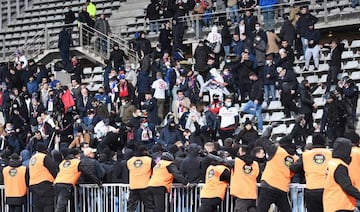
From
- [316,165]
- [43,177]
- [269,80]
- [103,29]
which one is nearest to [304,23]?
[269,80]

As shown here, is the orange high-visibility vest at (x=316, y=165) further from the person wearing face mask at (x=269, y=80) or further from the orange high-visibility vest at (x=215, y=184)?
the person wearing face mask at (x=269, y=80)

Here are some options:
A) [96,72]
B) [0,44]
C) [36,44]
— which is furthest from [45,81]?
[0,44]

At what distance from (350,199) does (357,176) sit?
433mm

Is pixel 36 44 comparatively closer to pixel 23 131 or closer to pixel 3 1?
pixel 3 1

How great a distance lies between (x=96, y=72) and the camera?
2969 cm

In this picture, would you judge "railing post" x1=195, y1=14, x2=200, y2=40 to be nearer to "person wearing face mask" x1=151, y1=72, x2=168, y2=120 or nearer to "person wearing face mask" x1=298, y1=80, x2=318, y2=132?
"person wearing face mask" x1=151, y1=72, x2=168, y2=120

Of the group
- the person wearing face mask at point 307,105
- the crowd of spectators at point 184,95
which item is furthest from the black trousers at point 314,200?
the person wearing face mask at point 307,105

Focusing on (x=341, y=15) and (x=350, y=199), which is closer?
(x=350, y=199)

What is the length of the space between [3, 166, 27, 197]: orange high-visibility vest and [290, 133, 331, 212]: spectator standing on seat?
5996mm

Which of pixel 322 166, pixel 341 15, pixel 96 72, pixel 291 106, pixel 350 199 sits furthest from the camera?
pixel 96 72

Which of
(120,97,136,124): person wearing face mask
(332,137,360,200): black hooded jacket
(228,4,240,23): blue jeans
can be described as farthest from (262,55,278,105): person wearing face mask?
(332,137,360,200): black hooded jacket

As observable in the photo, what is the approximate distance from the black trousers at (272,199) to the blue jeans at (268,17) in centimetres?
1221

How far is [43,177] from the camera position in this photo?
17.4m

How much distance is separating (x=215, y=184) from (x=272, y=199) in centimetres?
115
